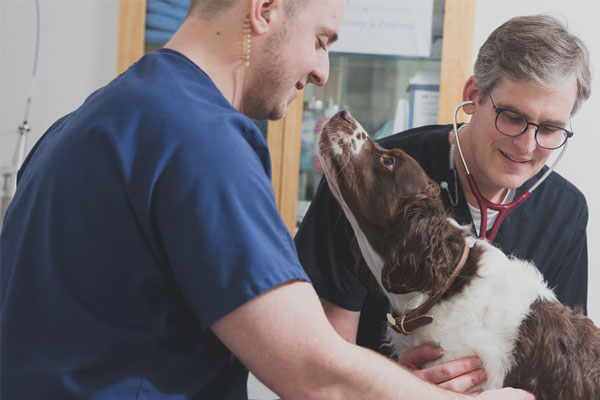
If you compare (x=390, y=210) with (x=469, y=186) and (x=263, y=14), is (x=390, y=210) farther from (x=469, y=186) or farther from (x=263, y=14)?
(x=263, y=14)

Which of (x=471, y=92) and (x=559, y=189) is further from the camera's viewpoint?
(x=559, y=189)

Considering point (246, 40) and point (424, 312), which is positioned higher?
point (246, 40)

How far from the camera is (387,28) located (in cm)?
257

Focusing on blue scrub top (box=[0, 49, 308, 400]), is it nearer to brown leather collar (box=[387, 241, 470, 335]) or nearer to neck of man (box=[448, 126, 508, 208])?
brown leather collar (box=[387, 241, 470, 335])

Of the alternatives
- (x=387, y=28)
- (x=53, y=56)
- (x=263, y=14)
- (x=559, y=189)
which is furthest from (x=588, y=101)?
(x=53, y=56)

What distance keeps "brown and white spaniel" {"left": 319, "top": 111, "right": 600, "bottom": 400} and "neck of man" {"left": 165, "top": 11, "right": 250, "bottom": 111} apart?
50cm

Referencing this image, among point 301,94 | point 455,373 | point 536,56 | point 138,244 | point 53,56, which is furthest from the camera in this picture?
point 53,56

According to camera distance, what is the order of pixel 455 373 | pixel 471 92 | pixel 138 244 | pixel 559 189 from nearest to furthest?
pixel 138 244 < pixel 455 373 < pixel 471 92 < pixel 559 189

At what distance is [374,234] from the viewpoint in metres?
1.43

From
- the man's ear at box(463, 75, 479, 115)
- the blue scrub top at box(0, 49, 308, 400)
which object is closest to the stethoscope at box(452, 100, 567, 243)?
the man's ear at box(463, 75, 479, 115)

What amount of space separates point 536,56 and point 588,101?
1.40 m

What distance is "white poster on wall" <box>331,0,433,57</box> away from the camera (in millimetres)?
2551

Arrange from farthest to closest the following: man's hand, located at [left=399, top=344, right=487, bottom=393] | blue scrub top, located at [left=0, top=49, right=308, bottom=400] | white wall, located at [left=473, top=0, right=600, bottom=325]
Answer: white wall, located at [left=473, top=0, right=600, bottom=325] < man's hand, located at [left=399, top=344, right=487, bottom=393] < blue scrub top, located at [left=0, top=49, right=308, bottom=400]

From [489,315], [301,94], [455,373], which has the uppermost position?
[301,94]
